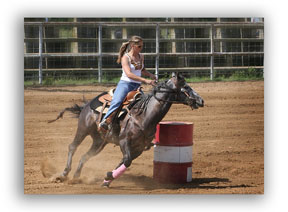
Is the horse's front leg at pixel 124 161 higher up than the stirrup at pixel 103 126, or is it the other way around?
the stirrup at pixel 103 126

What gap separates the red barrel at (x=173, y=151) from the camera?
1268 cm

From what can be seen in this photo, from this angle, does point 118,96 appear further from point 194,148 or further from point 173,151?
point 194,148

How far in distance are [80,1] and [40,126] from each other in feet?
6.86

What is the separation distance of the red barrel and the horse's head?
422 millimetres

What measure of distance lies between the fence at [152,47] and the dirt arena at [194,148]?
312 millimetres

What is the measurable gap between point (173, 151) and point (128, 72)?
4.19 ft

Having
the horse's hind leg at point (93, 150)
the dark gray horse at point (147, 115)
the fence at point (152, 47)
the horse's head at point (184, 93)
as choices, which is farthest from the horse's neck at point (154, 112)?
the fence at point (152, 47)

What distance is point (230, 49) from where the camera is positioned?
13.9m

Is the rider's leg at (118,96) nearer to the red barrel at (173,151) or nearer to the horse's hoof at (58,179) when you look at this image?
the red barrel at (173,151)

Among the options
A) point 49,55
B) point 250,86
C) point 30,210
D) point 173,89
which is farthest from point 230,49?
point 30,210

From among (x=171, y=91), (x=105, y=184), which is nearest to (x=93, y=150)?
(x=105, y=184)

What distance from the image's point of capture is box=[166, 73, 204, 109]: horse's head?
1237 cm

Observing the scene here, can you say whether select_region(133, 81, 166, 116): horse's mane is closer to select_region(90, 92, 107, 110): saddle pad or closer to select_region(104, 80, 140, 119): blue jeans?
select_region(104, 80, 140, 119): blue jeans

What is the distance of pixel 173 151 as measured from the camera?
500 inches
